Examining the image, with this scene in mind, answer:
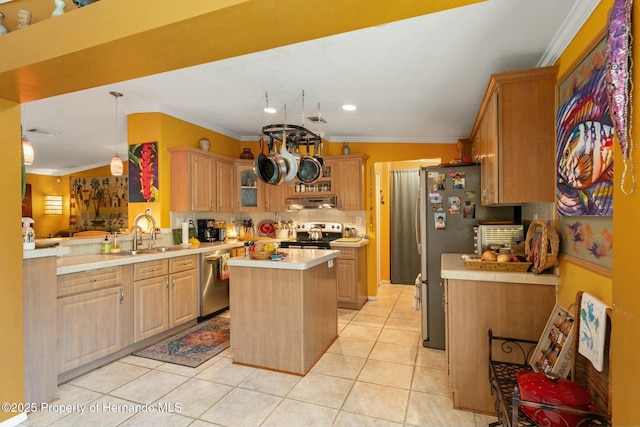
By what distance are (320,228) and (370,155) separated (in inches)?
57.8

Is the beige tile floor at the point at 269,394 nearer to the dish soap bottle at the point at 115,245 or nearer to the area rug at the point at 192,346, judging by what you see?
the area rug at the point at 192,346

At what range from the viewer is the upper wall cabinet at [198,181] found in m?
4.27

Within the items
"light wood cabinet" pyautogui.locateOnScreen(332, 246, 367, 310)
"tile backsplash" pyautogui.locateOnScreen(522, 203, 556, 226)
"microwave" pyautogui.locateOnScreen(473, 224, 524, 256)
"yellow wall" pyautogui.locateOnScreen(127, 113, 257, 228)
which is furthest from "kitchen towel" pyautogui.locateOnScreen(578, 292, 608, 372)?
"yellow wall" pyautogui.locateOnScreen(127, 113, 257, 228)

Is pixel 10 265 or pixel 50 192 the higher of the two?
pixel 50 192

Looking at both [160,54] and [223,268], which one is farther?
[223,268]

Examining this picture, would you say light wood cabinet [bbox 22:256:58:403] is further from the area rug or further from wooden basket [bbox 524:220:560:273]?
wooden basket [bbox 524:220:560:273]

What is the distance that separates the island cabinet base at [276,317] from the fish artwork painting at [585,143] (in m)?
1.94

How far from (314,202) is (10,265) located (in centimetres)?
360

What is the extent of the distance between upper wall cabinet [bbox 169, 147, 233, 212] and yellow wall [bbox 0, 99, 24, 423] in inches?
79.5

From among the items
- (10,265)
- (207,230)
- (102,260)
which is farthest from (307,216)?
(10,265)

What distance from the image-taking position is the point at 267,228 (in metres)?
5.72

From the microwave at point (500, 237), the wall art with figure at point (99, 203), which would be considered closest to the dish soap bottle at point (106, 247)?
the microwave at point (500, 237)

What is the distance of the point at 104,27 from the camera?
5.09 feet

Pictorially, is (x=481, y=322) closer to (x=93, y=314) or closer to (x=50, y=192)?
(x=93, y=314)
